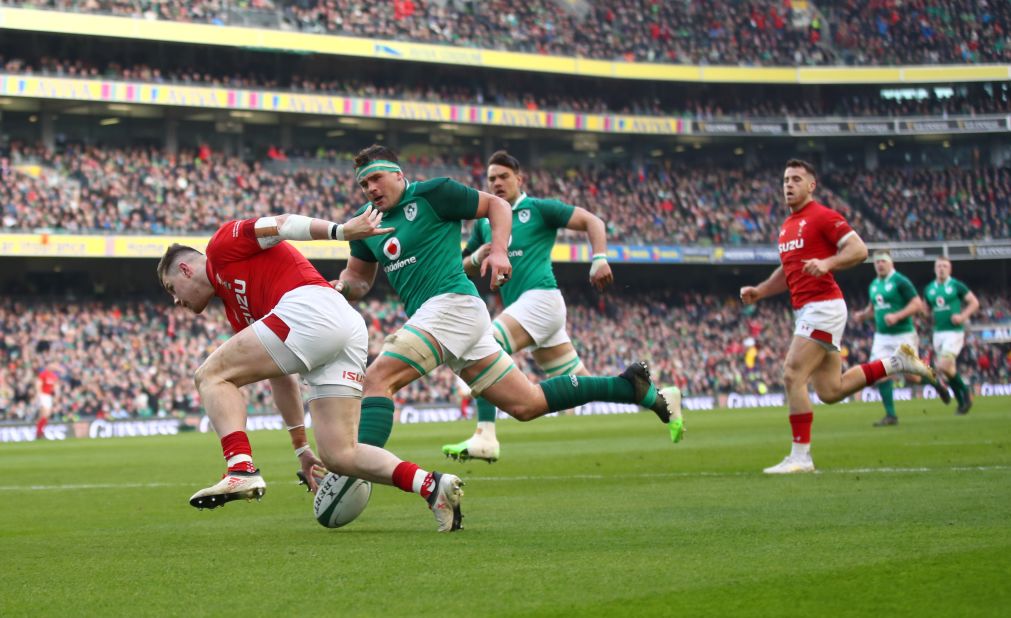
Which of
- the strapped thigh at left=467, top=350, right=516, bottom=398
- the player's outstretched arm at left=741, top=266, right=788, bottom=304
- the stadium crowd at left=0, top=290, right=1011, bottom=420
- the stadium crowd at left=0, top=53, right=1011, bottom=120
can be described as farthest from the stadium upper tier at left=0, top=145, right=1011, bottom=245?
the strapped thigh at left=467, top=350, right=516, bottom=398

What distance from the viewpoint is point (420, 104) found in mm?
46875

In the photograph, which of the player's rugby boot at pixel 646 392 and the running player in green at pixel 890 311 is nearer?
the player's rugby boot at pixel 646 392

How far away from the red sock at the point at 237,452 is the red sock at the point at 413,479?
0.81m

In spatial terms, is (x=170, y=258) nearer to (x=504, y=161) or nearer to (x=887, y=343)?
(x=504, y=161)

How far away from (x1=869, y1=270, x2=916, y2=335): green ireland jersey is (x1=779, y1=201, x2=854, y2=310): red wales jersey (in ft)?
26.1

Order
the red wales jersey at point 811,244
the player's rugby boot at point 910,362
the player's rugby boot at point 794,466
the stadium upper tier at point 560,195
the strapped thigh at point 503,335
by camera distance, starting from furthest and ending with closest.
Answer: the stadium upper tier at point 560,195 → the player's rugby boot at point 910,362 → the strapped thigh at point 503,335 → the red wales jersey at point 811,244 → the player's rugby boot at point 794,466

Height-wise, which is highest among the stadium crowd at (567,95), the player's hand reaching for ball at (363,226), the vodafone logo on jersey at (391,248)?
the stadium crowd at (567,95)

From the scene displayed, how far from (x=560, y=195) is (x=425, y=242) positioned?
41921 mm

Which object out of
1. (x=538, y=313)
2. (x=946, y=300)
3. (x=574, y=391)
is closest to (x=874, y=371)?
(x=538, y=313)

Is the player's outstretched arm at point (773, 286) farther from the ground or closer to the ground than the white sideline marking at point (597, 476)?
farther from the ground

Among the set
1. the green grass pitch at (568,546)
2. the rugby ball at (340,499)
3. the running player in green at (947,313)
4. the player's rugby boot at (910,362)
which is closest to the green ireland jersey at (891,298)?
the running player in green at (947,313)

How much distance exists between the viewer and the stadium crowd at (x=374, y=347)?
115 feet

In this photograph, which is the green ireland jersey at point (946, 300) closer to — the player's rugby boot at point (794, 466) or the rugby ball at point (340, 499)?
the player's rugby boot at point (794, 466)

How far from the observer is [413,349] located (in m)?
8.34
